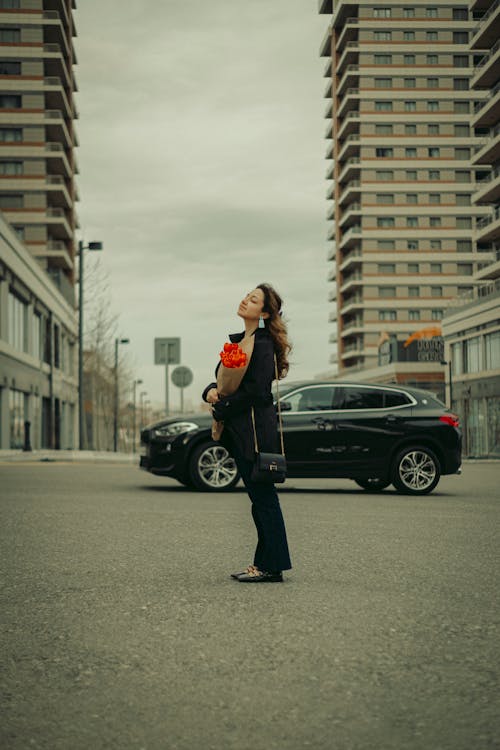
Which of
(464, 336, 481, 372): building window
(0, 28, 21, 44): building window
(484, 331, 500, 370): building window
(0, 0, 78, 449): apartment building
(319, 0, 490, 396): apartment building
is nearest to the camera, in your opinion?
(484, 331, 500, 370): building window

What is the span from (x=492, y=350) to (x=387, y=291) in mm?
35218

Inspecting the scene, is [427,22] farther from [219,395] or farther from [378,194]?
[219,395]

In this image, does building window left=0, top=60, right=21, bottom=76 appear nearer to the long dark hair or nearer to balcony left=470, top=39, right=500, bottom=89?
balcony left=470, top=39, right=500, bottom=89

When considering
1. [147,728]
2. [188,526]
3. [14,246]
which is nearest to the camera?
[147,728]

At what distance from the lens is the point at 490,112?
159 ft

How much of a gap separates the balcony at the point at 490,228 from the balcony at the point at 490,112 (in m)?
4.91

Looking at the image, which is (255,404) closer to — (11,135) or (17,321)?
(17,321)

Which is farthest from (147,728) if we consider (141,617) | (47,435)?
(47,435)

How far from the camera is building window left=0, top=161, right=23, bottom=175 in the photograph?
5788cm

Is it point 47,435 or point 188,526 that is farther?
point 47,435

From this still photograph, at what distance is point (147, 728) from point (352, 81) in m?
83.5

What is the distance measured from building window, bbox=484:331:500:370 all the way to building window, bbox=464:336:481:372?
1.30 m

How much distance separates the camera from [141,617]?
4617 millimetres

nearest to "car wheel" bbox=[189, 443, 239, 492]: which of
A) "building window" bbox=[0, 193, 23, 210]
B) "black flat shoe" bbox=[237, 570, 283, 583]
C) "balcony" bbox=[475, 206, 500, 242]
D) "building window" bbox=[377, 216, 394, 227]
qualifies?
"black flat shoe" bbox=[237, 570, 283, 583]
